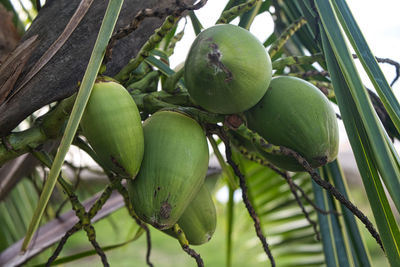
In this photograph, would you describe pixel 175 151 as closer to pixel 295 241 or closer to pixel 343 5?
pixel 343 5

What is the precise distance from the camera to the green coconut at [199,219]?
0.66m

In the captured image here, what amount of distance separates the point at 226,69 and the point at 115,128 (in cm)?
14

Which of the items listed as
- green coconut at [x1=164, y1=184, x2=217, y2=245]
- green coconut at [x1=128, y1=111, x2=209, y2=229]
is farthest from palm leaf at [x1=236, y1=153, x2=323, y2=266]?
green coconut at [x1=128, y1=111, x2=209, y2=229]

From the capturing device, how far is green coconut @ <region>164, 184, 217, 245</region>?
66 centimetres

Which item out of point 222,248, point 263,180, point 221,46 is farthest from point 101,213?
point 222,248

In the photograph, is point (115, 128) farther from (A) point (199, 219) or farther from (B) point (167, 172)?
(A) point (199, 219)

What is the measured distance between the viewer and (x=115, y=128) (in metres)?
0.54

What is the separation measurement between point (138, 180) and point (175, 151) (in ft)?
0.18

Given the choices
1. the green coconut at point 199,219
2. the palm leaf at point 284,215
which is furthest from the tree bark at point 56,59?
the palm leaf at point 284,215

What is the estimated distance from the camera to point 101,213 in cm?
93

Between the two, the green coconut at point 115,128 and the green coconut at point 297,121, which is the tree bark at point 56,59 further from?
the green coconut at point 297,121

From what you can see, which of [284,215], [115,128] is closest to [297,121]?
[115,128]

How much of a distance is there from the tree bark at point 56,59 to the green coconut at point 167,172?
0.13m

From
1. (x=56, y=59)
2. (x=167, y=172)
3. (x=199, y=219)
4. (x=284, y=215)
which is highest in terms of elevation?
(x=56, y=59)
